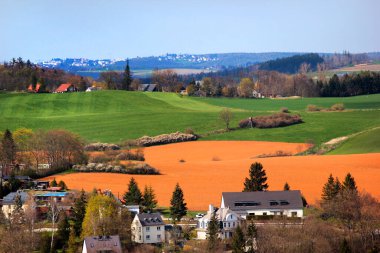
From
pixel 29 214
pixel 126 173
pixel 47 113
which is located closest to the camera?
pixel 29 214

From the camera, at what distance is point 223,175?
9312cm

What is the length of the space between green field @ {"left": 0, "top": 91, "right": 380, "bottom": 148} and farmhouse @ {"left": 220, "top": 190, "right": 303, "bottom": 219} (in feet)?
143

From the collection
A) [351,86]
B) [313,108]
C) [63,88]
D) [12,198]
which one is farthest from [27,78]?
[12,198]

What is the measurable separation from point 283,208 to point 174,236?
11.7 m

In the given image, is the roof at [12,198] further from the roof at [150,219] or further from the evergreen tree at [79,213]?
the roof at [150,219]

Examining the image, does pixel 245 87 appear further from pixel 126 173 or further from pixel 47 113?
pixel 126 173

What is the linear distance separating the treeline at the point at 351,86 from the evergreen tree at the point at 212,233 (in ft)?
399

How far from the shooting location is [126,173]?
94250 mm

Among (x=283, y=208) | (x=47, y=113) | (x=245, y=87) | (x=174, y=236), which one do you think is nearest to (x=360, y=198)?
(x=283, y=208)

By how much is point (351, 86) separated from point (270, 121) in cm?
5985

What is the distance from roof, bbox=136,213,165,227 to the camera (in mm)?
69419

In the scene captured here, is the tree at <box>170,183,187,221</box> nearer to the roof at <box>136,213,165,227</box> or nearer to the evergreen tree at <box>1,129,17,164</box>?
the roof at <box>136,213,165,227</box>

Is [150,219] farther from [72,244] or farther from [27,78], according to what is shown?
[27,78]

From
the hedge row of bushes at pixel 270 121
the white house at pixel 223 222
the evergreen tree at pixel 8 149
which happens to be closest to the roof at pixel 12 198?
the evergreen tree at pixel 8 149
